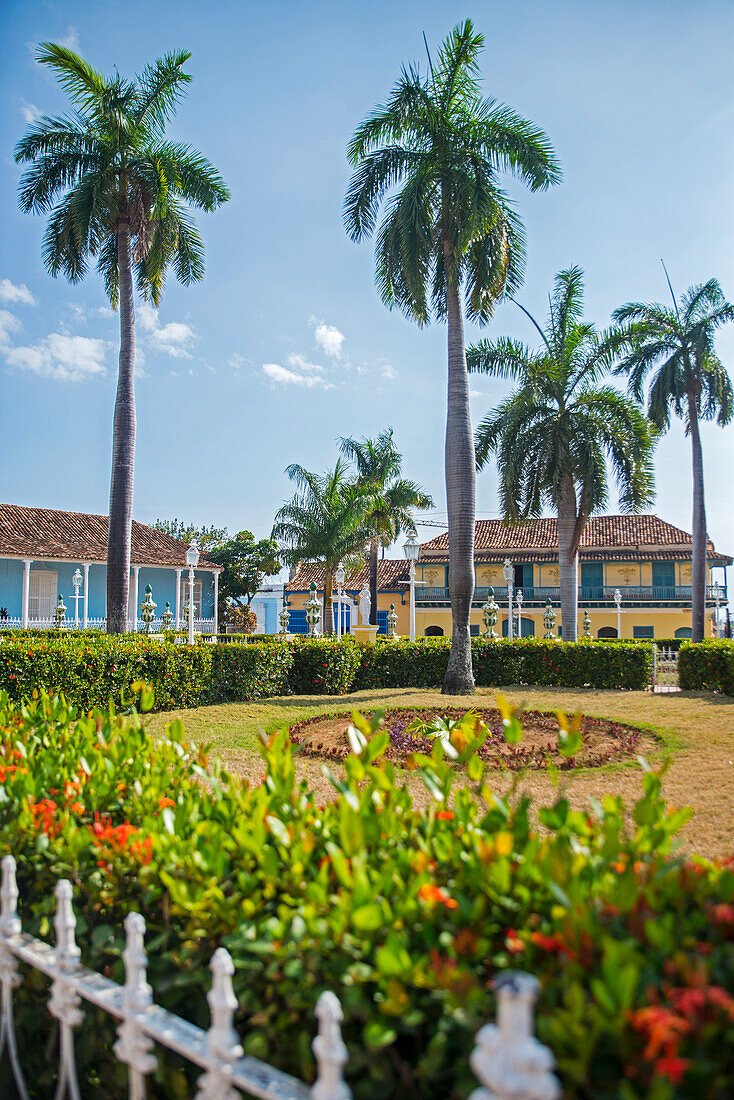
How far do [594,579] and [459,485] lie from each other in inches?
996

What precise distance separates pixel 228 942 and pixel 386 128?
51.4 ft

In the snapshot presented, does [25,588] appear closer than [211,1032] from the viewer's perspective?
No

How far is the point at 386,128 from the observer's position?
1376 cm

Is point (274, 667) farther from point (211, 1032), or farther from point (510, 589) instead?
point (211, 1032)

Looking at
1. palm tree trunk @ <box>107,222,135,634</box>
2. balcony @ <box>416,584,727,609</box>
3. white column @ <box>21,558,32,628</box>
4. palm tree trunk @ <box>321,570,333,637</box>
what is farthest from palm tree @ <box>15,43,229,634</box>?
balcony @ <box>416,584,727,609</box>

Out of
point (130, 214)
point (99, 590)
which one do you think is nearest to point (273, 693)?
point (130, 214)

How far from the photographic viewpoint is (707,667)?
49.5 ft

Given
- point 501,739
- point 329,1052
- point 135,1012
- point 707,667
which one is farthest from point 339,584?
point 329,1052

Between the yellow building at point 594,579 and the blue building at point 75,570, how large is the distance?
702cm

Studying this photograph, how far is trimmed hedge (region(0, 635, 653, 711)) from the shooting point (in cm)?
965

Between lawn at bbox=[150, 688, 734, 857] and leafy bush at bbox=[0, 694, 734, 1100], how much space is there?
8.61ft

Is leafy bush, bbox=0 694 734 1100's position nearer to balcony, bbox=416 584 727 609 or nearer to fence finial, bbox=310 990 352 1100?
fence finial, bbox=310 990 352 1100

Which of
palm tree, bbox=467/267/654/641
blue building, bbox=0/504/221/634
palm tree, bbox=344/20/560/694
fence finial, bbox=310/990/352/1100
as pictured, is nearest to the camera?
fence finial, bbox=310/990/352/1100

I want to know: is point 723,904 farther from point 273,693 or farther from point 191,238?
point 191,238
